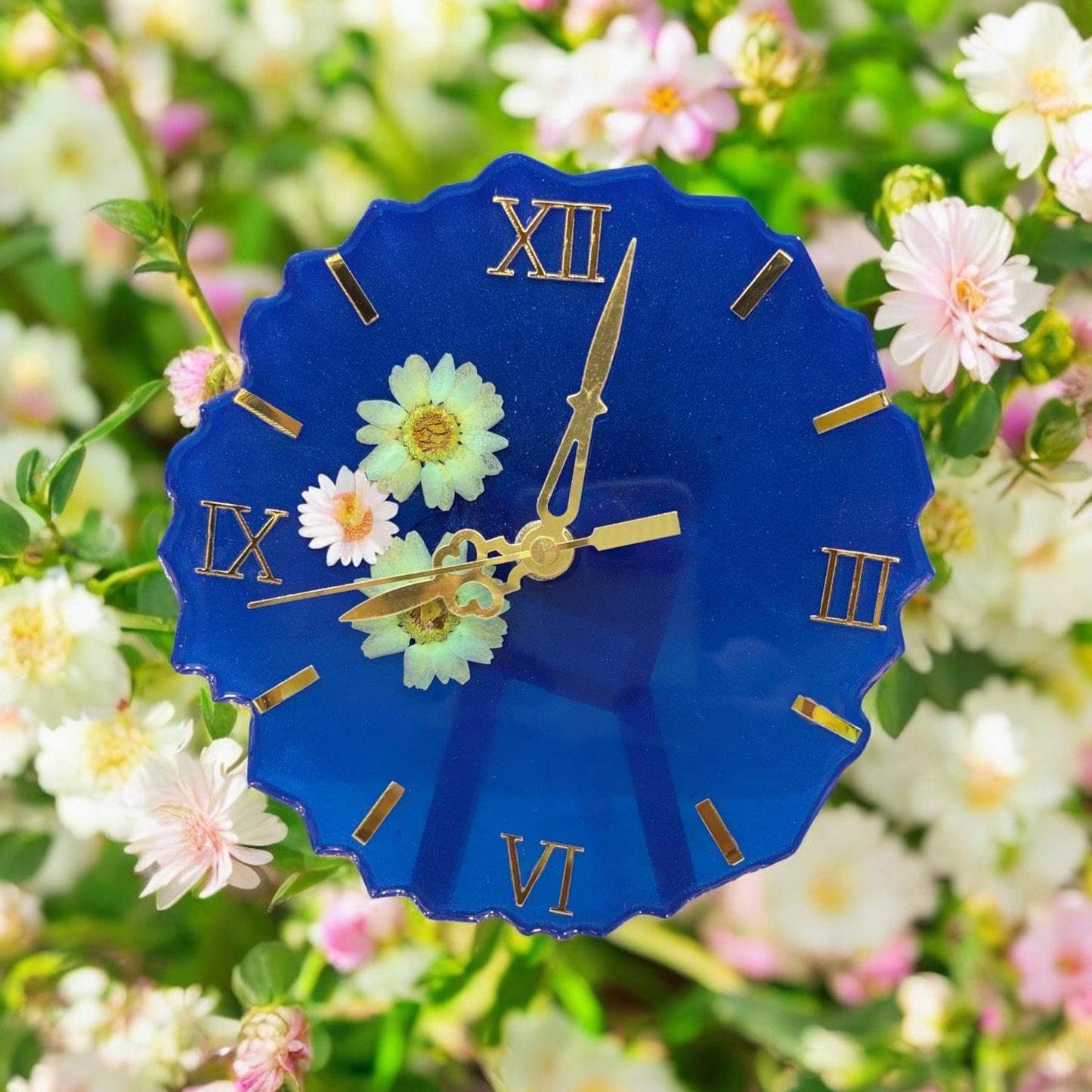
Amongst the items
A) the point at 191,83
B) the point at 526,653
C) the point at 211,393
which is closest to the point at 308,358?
the point at 211,393

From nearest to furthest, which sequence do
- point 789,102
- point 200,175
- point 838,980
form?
1. point 789,102
2. point 838,980
3. point 200,175

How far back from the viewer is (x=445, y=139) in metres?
1.18

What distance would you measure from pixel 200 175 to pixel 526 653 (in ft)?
2.44

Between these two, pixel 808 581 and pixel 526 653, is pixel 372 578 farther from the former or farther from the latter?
pixel 808 581

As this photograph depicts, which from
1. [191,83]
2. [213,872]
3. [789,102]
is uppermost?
[191,83]

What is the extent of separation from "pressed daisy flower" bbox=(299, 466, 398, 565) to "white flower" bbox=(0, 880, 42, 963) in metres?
0.48

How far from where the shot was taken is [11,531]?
2.18 ft

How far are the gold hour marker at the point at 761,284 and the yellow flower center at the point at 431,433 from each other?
0.17m

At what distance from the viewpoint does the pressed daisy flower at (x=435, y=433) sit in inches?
24.3

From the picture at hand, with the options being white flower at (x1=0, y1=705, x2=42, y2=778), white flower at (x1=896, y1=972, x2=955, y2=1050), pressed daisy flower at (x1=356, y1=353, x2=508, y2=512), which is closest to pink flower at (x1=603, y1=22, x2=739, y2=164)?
pressed daisy flower at (x1=356, y1=353, x2=508, y2=512)

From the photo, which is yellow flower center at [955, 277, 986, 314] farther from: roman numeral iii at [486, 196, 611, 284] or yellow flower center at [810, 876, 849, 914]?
yellow flower center at [810, 876, 849, 914]

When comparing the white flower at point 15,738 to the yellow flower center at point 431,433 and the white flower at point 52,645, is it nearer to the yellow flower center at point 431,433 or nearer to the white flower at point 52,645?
the white flower at point 52,645

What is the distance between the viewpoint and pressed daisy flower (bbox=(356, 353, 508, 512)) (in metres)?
0.62

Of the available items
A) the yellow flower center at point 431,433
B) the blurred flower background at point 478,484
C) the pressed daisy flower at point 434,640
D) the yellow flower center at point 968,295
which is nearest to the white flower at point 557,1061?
the blurred flower background at point 478,484
